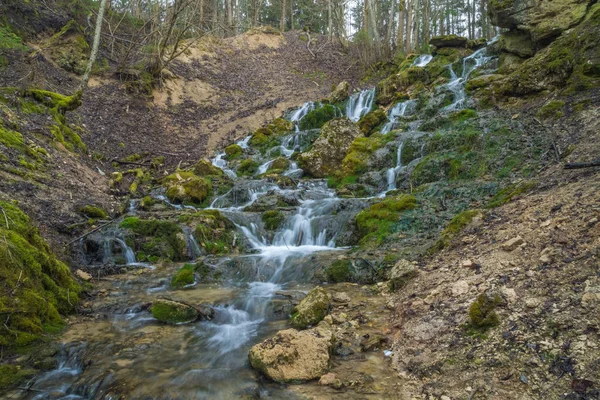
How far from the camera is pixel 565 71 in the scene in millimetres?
10047

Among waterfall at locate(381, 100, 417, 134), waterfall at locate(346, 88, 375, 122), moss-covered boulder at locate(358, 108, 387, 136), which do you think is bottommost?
moss-covered boulder at locate(358, 108, 387, 136)

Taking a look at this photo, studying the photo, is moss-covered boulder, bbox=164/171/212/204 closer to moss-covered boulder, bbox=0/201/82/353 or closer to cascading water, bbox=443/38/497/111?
moss-covered boulder, bbox=0/201/82/353

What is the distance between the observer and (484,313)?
11.0ft

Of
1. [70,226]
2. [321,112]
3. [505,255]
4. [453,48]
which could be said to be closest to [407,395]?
[505,255]

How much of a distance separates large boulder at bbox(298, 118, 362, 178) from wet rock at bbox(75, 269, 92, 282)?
8346 millimetres

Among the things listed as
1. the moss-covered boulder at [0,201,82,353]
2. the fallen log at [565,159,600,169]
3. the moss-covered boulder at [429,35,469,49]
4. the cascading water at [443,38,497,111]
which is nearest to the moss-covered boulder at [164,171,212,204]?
the moss-covered boulder at [0,201,82,353]

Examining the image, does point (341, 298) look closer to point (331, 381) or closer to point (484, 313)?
point (331, 381)

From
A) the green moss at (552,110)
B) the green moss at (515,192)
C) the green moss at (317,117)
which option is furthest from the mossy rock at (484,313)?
the green moss at (317,117)

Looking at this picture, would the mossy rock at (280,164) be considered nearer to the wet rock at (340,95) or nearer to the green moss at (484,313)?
the wet rock at (340,95)

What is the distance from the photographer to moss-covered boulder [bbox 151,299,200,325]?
503 cm

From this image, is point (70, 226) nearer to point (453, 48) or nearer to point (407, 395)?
point (407, 395)

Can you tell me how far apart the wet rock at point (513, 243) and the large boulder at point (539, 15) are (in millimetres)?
11938

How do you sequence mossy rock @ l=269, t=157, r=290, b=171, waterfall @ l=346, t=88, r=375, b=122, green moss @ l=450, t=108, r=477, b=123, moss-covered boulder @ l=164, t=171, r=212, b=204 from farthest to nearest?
waterfall @ l=346, t=88, r=375, b=122
mossy rock @ l=269, t=157, r=290, b=171
green moss @ l=450, t=108, r=477, b=123
moss-covered boulder @ l=164, t=171, r=212, b=204

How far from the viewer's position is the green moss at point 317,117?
1833 cm
